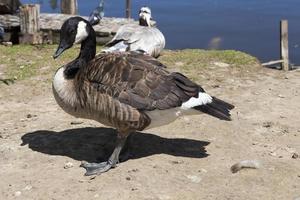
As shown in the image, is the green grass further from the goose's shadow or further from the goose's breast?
the goose's breast

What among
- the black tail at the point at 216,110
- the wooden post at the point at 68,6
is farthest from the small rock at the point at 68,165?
the wooden post at the point at 68,6

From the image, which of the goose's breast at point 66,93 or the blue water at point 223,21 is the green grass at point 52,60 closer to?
the goose's breast at point 66,93

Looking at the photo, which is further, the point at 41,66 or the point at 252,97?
the point at 41,66

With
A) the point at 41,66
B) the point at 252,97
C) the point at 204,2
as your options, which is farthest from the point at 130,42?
the point at 204,2

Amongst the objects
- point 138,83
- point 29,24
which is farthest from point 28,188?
point 29,24

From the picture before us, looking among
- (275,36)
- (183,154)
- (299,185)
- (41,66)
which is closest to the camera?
(299,185)

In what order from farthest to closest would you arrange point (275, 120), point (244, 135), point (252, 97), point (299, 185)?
point (252, 97)
point (275, 120)
point (244, 135)
point (299, 185)

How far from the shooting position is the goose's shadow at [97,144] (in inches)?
250

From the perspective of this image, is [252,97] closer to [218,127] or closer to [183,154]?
[218,127]

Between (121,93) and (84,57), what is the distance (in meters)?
0.82

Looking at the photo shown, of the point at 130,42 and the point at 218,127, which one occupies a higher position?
the point at 130,42

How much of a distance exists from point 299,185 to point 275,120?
217 centimetres

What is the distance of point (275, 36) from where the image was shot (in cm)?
2108

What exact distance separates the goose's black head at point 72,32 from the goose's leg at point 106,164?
1.22 m
